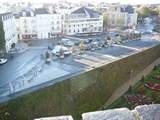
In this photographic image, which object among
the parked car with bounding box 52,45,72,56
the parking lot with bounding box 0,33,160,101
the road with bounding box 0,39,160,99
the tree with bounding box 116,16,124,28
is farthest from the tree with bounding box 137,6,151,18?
the parked car with bounding box 52,45,72,56

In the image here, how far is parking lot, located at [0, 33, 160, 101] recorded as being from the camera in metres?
7.55

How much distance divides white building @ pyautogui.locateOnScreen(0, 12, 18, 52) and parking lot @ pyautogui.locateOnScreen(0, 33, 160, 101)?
88 cm

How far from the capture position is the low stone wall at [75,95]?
18.9ft

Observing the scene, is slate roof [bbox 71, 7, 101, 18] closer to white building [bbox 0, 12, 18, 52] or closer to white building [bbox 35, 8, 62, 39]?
white building [bbox 35, 8, 62, 39]

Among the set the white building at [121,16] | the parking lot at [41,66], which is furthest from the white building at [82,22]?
the parking lot at [41,66]

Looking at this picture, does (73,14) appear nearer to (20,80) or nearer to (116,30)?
(116,30)

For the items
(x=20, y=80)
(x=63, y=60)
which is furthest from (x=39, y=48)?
(x=20, y=80)

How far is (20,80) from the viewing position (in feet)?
26.1

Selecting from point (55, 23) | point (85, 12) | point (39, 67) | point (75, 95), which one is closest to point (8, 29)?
point (55, 23)

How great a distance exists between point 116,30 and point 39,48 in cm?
749

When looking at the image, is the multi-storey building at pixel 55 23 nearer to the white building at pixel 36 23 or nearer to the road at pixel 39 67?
the white building at pixel 36 23

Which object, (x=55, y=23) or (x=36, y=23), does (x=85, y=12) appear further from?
(x=36, y=23)

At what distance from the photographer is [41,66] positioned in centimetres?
975

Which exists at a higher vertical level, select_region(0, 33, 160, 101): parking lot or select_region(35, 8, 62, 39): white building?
select_region(35, 8, 62, 39): white building
